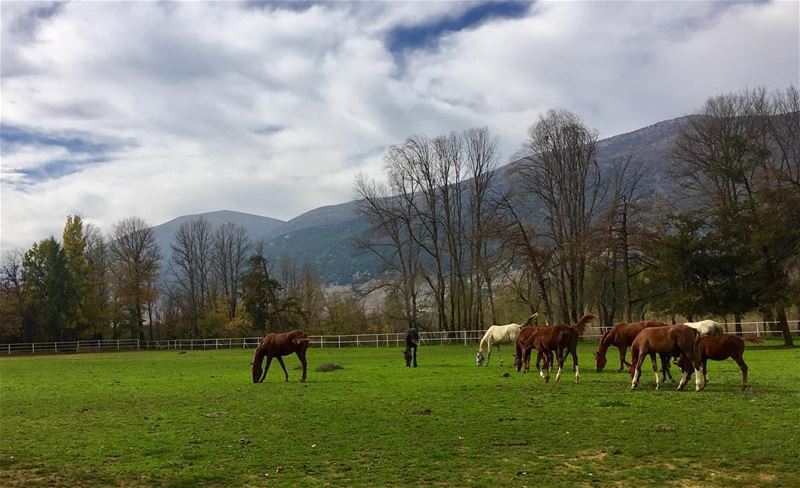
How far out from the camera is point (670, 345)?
14031 mm

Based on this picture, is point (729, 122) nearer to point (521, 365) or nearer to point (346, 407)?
point (521, 365)

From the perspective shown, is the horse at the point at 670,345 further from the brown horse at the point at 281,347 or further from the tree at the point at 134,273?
the tree at the point at 134,273

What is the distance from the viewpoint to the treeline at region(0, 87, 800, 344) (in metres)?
37.4

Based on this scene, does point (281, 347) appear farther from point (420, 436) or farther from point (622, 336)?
point (622, 336)

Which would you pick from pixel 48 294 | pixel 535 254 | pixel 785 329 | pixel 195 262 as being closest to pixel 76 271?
pixel 48 294

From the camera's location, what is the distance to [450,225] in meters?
60.5

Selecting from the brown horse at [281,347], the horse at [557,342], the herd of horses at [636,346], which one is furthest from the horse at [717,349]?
the brown horse at [281,347]

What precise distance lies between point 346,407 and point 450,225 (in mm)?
48252

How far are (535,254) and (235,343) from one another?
3380 centimetres

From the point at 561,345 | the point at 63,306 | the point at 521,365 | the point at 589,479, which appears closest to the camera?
the point at 589,479

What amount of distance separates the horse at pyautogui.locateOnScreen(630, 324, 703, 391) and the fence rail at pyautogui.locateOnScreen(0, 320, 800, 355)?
33.7 m

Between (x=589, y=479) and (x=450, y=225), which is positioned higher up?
(x=450, y=225)

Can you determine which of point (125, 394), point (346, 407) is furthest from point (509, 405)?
point (125, 394)

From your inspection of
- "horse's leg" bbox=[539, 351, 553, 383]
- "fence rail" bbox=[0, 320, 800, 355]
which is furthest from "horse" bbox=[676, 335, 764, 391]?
"fence rail" bbox=[0, 320, 800, 355]
